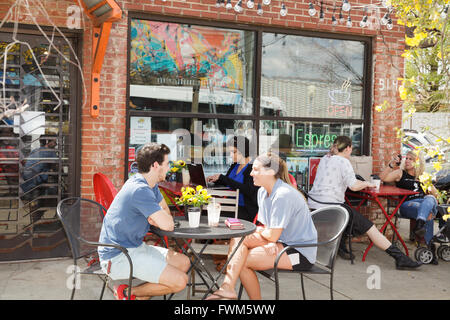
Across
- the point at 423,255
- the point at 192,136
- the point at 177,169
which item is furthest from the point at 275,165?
the point at 423,255

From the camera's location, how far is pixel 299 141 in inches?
264

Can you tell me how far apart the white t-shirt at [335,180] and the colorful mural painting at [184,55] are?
62.3 inches

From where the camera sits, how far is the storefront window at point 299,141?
653 centimetres

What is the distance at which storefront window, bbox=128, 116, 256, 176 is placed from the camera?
5883 millimetres

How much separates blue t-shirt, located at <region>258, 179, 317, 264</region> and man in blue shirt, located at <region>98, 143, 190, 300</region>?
2.66 ft

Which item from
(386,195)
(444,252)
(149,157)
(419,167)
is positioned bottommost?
(444,252)

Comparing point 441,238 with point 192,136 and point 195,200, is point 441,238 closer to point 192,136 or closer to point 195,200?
point 192,136

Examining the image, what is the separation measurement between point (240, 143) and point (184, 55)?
132 cm

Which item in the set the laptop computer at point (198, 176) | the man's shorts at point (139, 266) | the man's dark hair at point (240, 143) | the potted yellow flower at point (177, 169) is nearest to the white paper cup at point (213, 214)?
the man's shorts at point (139, 266)

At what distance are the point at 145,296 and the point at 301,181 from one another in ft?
11.9

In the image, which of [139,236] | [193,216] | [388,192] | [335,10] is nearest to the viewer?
[139,236]

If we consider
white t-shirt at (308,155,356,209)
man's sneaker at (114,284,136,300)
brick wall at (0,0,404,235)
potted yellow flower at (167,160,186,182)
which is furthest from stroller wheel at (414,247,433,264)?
man's sneaker at (114,284,136,300)
